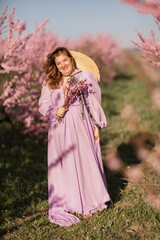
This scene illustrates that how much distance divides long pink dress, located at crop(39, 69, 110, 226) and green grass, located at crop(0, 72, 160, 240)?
0.68 ft

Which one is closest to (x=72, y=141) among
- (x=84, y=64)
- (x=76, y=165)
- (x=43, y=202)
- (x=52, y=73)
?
(x=76, y=165)

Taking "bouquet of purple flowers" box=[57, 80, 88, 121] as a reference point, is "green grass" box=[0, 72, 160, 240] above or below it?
below

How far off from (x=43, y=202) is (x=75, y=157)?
1.22m

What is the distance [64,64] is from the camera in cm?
348

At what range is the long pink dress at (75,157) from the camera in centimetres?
349

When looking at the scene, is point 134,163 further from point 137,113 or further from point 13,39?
point 137,113

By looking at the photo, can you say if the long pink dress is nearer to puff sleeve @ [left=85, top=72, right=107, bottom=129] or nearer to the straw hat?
puff sleeve @ [left=85, top=72, right=107, bottom=129]

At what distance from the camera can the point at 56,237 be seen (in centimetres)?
337

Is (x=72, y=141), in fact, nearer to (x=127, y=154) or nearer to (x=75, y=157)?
(x=75, y=157)

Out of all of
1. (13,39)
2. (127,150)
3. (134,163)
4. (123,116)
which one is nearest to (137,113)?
(123,116)

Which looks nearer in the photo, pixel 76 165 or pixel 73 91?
pixel 73 91

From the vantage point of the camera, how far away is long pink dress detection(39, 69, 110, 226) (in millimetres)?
3494

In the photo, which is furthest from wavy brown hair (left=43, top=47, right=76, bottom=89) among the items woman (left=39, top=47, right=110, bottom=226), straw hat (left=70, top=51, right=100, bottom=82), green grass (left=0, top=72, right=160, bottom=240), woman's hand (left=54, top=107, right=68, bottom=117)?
green grass (left=0, top=72, right=160, bottom=240)

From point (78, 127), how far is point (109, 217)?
4.07 ft
